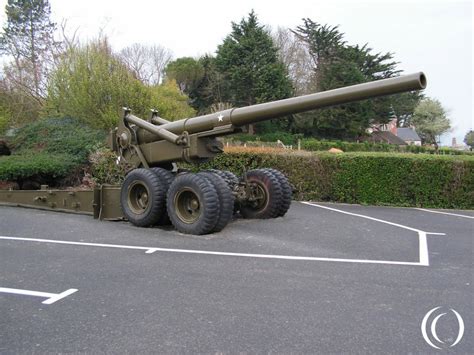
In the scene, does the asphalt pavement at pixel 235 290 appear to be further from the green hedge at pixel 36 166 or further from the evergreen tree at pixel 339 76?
the evergreen tree at pixel 339 76

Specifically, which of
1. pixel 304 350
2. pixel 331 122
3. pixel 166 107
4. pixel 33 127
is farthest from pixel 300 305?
pixel 331 122

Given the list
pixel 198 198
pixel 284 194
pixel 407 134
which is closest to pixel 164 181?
pixel 198 198

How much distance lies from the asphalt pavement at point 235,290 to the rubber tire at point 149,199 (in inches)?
8.4

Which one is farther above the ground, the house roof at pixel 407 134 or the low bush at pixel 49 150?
the house roof at pixel 407 134

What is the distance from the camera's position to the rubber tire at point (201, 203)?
6.66m

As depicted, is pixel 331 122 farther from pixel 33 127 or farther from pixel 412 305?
pixel 412 305

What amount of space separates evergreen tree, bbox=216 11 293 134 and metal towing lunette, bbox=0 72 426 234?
113ft

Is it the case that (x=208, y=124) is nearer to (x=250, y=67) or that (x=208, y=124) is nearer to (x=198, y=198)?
(x=198, y=198)

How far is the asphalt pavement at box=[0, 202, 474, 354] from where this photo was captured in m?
3.19

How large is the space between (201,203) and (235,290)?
8.64ft

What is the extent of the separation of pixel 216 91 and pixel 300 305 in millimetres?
42910

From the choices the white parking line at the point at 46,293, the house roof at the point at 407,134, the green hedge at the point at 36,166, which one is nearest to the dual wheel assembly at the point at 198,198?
the white parking line at the point at 46,293

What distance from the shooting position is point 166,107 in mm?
17375

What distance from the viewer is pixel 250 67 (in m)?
43.8
